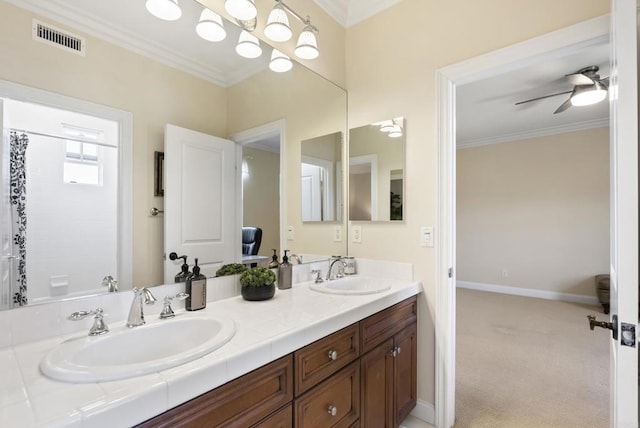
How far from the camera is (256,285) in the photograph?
149 centimetres

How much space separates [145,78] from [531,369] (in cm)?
337

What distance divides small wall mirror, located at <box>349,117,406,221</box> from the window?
161 centimetres

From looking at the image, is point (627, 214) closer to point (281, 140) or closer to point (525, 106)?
point (281, 140)

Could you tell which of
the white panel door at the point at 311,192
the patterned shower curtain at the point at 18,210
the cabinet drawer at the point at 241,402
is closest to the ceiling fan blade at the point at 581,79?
the white panel door at the point at 311,192

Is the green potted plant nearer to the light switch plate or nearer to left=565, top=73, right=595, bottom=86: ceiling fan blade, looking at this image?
the light switch plate

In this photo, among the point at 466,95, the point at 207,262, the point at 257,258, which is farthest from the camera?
the point at 466,95

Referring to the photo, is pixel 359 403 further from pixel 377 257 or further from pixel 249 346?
pixel 377 257

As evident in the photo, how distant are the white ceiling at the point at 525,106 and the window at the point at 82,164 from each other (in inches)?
111

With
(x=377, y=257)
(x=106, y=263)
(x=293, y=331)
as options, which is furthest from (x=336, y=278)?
(x=106, y=263)

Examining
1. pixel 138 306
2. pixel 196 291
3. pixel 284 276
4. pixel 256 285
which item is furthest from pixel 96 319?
pixel 284 276

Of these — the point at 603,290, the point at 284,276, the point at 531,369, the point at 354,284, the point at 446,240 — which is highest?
the point at 446,240

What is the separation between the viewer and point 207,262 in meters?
1.52

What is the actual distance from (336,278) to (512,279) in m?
4.40

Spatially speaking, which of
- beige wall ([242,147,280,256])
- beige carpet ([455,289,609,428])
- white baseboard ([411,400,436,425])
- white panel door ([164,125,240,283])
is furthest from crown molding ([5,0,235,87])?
beige carpet ([455,289,609,428])
